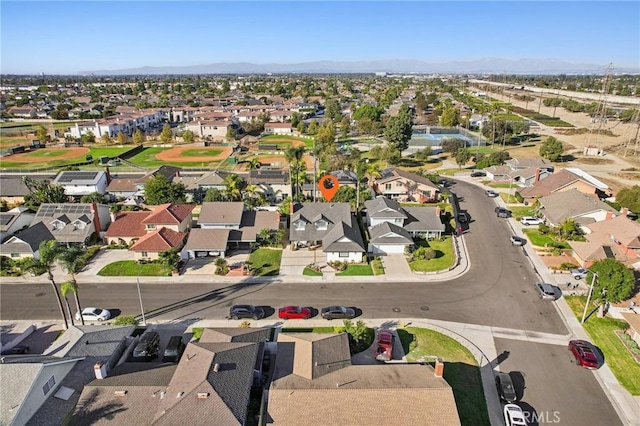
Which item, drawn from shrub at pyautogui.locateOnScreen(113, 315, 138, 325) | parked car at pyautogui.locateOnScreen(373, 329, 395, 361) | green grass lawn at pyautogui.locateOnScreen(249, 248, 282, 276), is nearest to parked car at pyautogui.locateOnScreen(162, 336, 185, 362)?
shrub at pyautogui.locateOnScreen(113, 315, 138, 325)

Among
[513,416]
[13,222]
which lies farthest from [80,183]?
[513,416]

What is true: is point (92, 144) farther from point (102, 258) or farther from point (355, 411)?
point (355, 411)

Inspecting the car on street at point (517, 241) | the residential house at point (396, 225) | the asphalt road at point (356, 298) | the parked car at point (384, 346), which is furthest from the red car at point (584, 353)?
the residential house at point (396, 225)

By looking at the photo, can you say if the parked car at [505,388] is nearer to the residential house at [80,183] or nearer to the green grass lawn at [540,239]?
→ the green grass lawn at [540,239]

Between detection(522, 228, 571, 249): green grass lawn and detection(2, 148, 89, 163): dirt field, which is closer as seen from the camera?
detection(522, 228, 571, 249): green grass lawn

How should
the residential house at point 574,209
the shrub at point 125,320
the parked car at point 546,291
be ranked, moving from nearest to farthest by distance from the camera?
1. the shrub at point 125,320
2. the parked car at point 546,291
3. the residential house at point 574,209

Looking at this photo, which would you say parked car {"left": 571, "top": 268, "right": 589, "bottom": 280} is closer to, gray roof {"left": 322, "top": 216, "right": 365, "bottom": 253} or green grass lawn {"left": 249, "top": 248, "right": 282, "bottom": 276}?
gray roof {"left": 322, "top": 216, "right": 365, "bottom": 253}

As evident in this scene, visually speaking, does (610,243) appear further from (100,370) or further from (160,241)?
(160,241)
